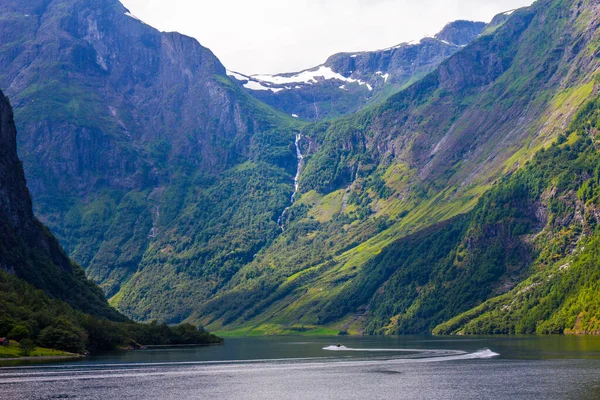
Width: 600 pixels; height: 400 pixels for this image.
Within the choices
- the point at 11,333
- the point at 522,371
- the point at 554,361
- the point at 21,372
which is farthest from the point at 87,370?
the point at 554,361

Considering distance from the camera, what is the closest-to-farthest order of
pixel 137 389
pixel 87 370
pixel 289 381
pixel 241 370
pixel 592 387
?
1. pixel 592 387
2. pixel 137 389
3. pixel 289 381
4. pixel 87 370
5. pixel 241 370

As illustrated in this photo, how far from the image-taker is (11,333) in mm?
199375

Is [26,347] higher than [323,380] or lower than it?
higher

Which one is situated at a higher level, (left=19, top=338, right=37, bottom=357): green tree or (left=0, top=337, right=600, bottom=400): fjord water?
(left=19, top=338, right=37, bottom=357): green tree

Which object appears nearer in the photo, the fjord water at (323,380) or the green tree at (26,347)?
the fjord water at (323,380)

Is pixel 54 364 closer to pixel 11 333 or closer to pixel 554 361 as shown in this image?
pixel 11 333

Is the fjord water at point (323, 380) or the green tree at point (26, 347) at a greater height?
the green tree at point (26, 347)

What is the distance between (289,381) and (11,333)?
83832 millimetres

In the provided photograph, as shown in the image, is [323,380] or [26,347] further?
[26,347]

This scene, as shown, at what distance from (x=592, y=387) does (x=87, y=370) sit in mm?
109059

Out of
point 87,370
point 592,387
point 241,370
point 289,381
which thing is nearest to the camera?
point 592,387

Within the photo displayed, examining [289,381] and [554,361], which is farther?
[554,361]

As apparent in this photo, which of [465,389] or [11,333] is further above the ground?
[11,333]

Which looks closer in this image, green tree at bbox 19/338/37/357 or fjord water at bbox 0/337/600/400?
fjord water at bbox 0/337/600/400
